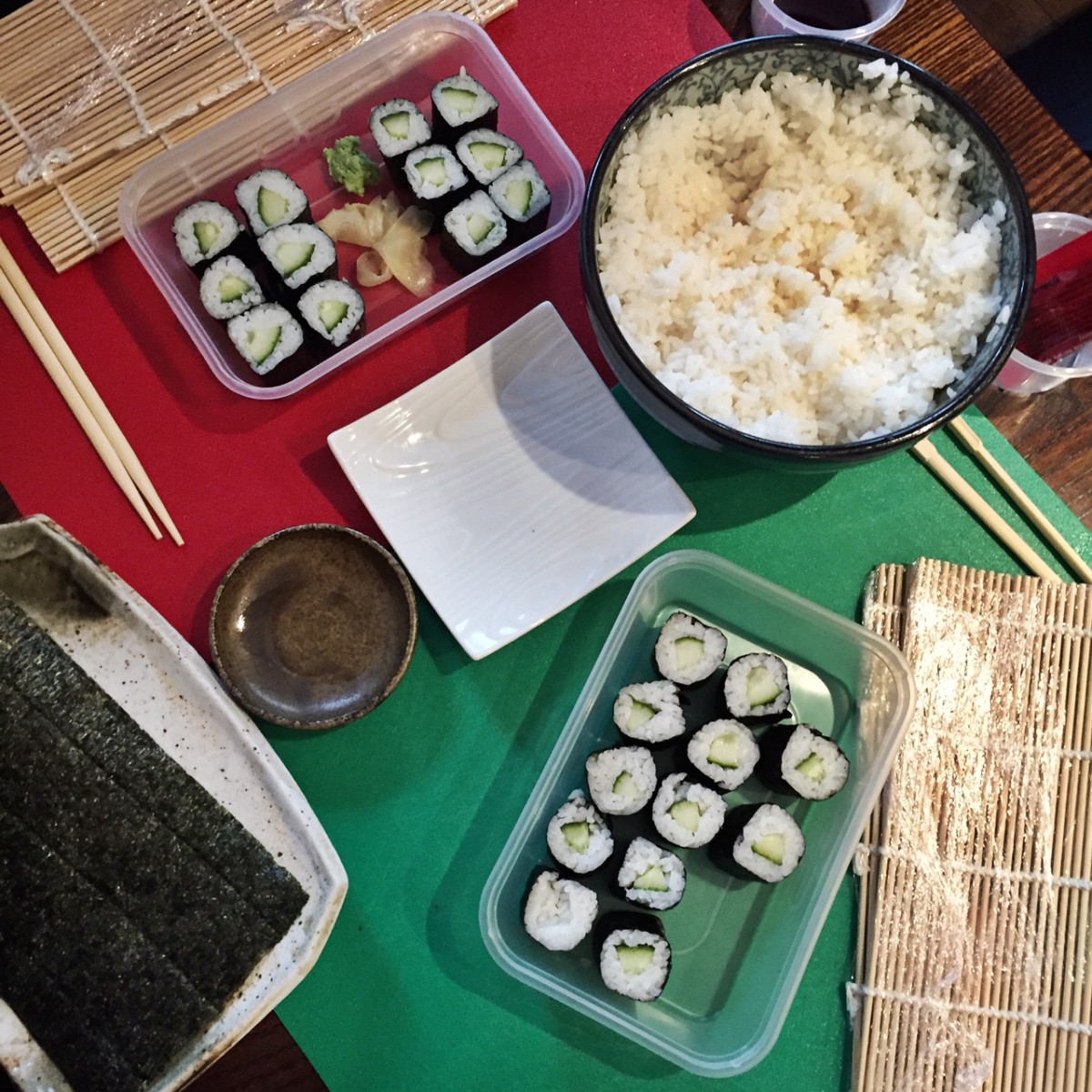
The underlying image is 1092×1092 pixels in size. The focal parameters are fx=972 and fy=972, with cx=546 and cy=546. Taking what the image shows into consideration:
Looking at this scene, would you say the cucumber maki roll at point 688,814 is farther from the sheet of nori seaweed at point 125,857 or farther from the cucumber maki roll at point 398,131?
the cucumber maki roll at point 398,131

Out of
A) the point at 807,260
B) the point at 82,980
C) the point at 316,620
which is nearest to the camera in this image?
the point at 82,980

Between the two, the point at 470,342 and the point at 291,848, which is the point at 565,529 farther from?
the point at 291,848

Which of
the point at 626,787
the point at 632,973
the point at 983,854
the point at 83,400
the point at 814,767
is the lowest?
the point at 983,854

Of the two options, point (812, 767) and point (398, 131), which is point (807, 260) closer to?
→ point (398, 131)

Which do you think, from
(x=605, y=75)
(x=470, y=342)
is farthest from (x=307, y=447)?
(x=605, y=75)

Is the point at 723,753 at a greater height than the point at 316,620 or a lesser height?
lesser

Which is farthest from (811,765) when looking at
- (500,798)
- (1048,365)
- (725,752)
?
(1048,365)
